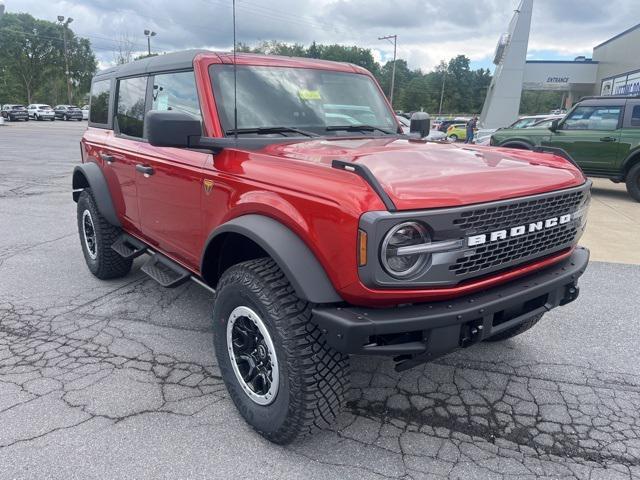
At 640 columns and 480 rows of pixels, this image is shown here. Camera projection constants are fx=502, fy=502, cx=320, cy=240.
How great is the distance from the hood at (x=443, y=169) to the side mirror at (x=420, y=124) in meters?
1.05

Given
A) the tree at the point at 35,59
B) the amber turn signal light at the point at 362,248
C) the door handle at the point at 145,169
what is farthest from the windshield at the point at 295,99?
the tree at the point at 35,59

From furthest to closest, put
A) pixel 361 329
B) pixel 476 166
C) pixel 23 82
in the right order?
pixel 23 82 < pixel 476 166 < pixel 361 329

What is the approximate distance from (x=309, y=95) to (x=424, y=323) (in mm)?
2036

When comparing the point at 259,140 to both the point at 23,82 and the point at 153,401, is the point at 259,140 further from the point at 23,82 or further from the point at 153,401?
the point at 23,82

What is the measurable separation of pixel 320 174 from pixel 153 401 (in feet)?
5.55

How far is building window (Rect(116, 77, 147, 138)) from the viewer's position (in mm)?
4016

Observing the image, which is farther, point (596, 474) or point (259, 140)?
point (259, 140)

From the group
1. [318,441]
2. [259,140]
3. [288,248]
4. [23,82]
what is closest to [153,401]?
[318,441]

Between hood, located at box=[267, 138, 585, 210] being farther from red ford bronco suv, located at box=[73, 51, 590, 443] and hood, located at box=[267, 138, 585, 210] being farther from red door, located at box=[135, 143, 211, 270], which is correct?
red door, located at box=[135, 143, 211, 270]

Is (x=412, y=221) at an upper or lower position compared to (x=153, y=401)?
upper

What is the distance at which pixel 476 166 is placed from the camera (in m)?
2.55

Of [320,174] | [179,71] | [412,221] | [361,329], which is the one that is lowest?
[361,329]

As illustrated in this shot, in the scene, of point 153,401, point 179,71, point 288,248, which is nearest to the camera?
point 288,248

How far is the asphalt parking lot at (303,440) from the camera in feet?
7.95
